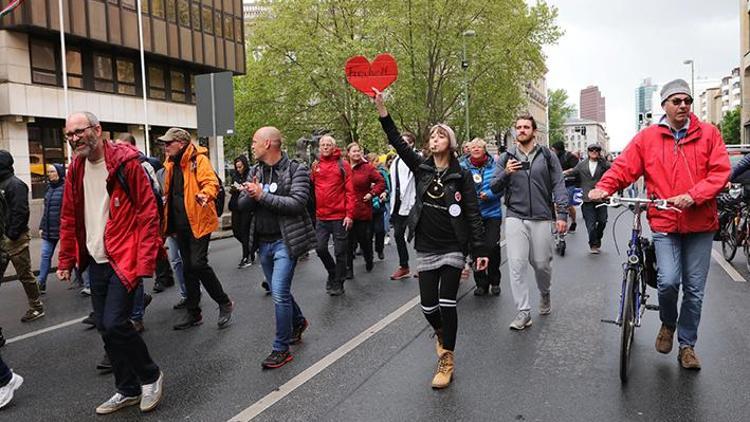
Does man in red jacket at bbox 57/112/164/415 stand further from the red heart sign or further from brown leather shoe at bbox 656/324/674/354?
brown leather shoe at bbox 656/324/674/354

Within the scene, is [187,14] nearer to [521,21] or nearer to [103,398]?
[521,21]

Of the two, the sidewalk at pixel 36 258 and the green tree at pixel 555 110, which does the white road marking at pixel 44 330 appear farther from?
the green tree at pixel 555 110

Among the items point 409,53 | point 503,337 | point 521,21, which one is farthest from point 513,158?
point 521,21

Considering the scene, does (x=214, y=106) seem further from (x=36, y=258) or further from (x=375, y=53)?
(x=375, y=53)

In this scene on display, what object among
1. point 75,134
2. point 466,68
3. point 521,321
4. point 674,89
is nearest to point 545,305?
point 521,321

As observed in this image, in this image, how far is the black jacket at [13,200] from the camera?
6586mm

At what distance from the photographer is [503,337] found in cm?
579

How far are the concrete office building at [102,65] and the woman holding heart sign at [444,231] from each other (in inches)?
670

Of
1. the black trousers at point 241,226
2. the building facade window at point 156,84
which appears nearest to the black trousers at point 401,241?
the black trousers at point 241,226

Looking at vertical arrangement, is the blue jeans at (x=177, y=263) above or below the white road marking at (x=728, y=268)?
above

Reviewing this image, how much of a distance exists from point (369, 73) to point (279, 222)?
1.35 meters

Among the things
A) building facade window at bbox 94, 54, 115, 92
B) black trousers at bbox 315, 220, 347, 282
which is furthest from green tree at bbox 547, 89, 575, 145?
black trousers at bbox 315, 220, 347, 282

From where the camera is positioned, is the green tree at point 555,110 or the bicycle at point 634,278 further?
the green tree at point 555,110

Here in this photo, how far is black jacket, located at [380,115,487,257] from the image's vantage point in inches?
183
